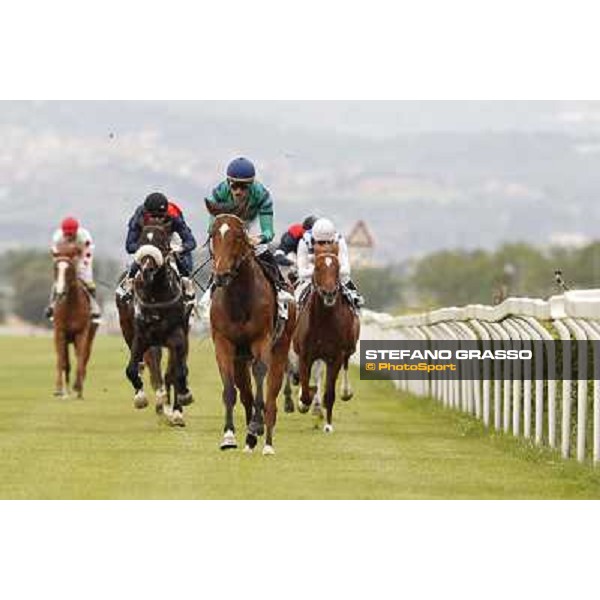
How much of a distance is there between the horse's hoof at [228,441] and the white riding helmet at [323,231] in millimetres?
3478

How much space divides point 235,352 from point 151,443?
1596mm

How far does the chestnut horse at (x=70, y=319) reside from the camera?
2905 cm

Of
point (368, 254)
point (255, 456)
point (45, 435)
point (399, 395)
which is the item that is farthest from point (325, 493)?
point (368, 254)

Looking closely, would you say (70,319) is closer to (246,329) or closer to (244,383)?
(244,383)

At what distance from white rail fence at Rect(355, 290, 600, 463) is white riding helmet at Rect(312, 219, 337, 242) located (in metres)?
1.70

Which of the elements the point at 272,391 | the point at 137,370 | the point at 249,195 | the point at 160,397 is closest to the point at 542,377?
the point at 272,391

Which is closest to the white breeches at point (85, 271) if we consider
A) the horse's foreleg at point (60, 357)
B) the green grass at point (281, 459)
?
the horse's foreleg at point (60, 357)

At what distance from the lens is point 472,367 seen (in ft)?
79.3

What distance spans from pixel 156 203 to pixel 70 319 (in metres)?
7.93

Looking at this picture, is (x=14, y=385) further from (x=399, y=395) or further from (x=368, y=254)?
(x=368, y=254)

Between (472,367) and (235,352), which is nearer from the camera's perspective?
(235,352)

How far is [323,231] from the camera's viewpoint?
22.1 meters

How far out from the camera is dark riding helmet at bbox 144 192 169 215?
21812 millimetres

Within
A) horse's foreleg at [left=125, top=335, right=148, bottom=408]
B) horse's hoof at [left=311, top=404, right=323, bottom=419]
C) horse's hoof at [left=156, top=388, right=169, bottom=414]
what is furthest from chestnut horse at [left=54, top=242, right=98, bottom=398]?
horse's foreleg at [left=125, top=335, right=148, bottom=408]
